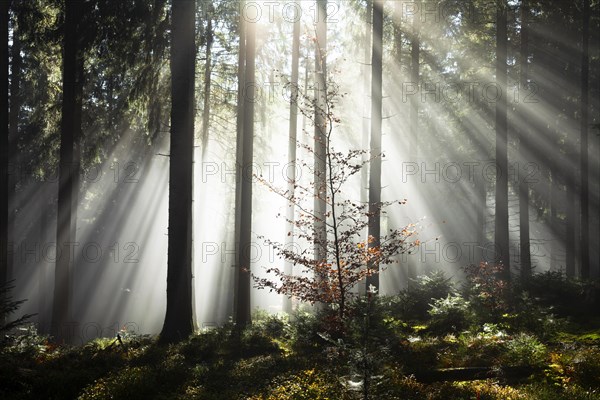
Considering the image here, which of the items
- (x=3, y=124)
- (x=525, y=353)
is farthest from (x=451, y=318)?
(x=3, y=124)

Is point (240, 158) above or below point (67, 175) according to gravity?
above

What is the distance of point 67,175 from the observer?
1376cm

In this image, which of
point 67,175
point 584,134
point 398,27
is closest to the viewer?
point 67,175

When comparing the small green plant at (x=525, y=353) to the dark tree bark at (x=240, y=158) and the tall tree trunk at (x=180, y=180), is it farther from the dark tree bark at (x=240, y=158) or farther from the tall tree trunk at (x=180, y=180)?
the dark tree bark at (x=240, y=158)

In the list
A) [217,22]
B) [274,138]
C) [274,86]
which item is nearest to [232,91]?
[274,86]

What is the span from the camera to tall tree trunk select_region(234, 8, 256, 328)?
15000mm

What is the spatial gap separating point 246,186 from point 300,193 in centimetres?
578

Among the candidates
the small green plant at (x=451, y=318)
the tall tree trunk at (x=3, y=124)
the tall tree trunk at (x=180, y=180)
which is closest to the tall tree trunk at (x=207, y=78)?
the tall tree trunk at (x=180, y=180)

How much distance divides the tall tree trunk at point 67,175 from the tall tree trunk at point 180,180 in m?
3.70

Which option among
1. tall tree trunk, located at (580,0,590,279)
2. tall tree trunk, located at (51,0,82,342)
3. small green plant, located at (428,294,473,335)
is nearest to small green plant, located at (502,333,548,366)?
small green plant, located at (428,294,473,335)

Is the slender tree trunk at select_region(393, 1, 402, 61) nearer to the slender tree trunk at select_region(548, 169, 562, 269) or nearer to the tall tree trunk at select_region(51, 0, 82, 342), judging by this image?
the slender tree trunk at select_region(548, 169, 562, 269)

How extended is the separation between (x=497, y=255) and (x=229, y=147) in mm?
12930

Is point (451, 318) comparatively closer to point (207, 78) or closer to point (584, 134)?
point (584, 134)

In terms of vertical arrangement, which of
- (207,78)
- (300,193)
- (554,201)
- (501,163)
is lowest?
(300,193)
